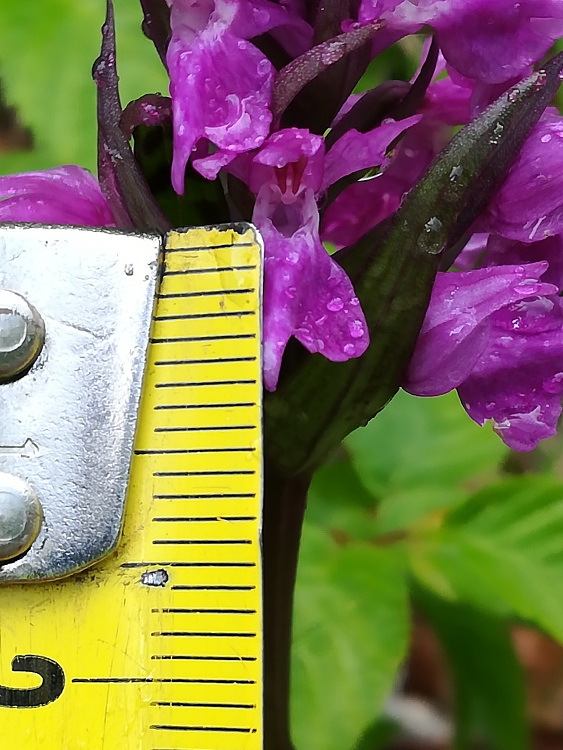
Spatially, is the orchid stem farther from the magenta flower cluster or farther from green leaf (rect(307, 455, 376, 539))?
green leaf (rect(307, 455, 376, 539))

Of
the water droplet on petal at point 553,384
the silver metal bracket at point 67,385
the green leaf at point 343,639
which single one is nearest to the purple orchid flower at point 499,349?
the water droplet on petal at point 553,384

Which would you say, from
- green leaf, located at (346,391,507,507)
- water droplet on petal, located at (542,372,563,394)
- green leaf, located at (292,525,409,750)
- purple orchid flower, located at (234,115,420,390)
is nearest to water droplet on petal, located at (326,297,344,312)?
purple orchid flower, located at (234,115,420,390)

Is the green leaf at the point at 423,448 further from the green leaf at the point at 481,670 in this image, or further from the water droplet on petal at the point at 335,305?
the water droplet on petal at the point at 335,305

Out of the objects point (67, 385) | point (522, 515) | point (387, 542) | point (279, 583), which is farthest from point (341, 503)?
point (67, 385)

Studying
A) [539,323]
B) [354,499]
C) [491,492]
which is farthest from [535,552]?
[539,323]

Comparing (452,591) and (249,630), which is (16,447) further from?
(452,591)

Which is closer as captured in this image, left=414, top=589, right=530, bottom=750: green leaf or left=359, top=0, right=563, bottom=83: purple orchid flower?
left=359, top=0, right=563, bottom=83: purple orchid flower
